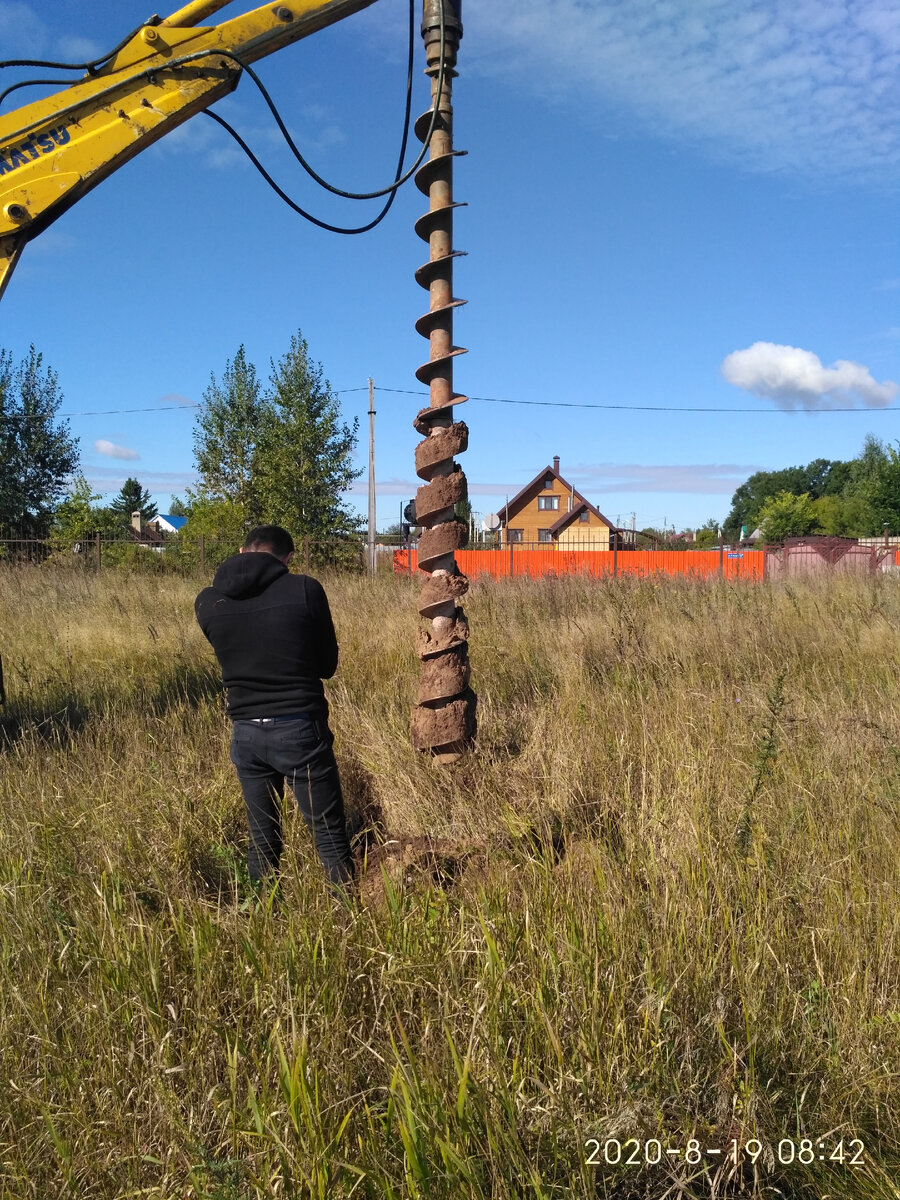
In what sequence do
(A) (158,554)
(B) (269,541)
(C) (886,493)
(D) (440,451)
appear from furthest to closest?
(C) (886,493)
(A) (158,554)
(D) (440,451)
(B) (269,541)

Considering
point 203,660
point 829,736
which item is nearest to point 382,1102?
point 829,736

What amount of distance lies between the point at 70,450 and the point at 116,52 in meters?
32.1

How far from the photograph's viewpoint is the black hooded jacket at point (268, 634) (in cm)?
341

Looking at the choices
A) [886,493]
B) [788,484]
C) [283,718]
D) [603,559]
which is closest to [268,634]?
[283,718]

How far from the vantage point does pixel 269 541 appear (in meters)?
3.56

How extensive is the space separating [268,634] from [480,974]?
170 cm

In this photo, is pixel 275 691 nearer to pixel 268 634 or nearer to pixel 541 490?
pixel 268 634

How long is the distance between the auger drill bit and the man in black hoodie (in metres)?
1.03

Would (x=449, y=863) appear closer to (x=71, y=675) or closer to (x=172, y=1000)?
(x=172, y=1000)

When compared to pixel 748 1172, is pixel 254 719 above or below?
above

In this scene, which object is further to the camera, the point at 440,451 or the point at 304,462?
the point at 304,462

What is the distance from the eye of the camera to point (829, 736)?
4.27 metres

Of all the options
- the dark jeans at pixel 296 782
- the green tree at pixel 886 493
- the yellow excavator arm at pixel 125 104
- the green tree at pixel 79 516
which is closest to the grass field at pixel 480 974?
the dark jeans at pixel 296 782

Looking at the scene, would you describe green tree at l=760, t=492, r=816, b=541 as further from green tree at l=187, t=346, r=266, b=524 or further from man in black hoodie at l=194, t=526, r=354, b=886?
man in black hoodie at l=194, t=526, r=354, b=886
